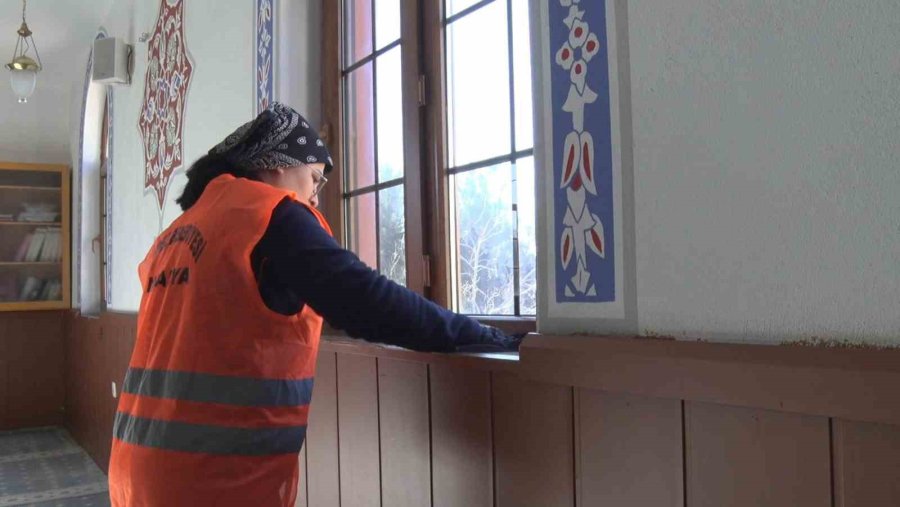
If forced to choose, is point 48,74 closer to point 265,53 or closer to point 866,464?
point 265,53

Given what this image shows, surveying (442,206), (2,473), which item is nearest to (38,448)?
(2,473)

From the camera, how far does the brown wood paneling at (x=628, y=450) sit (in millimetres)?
918

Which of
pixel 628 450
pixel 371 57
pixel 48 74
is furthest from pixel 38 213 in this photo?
pixel 628 450

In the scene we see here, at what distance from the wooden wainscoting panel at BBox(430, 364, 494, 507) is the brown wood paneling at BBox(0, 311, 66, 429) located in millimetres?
6001

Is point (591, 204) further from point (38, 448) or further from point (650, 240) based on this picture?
point (38, 448)

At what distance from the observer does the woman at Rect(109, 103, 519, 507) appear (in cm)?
115

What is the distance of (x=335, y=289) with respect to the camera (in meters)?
1.13

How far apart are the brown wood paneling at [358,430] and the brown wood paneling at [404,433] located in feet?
0.13

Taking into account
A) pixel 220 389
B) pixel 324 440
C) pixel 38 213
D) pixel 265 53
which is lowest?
pixel 324 440

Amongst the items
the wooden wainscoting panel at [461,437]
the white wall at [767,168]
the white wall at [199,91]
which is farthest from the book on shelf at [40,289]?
the white wall at [767,168]

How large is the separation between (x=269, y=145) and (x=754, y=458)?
38.7 inches

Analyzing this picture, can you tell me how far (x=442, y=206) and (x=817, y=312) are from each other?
1.11m

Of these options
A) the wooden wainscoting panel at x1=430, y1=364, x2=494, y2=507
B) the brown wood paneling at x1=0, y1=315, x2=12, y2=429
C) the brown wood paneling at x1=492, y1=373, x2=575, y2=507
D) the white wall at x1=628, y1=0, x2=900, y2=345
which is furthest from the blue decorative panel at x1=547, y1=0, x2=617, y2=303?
the brown wood paneling at x1=0, y1=315, x2=12, y2=429

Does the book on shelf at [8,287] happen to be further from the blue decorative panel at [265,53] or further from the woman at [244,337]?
the woman at [244,337]
